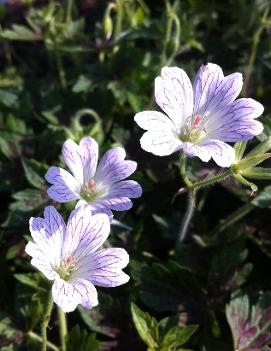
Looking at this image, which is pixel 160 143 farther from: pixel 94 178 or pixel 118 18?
pixel 118 18

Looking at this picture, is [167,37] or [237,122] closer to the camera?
[237,122]

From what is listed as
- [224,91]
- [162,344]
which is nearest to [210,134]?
[224,91]

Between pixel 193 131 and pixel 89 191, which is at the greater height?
pixel 193 131

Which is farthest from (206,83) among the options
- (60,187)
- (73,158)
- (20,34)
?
(20,34)

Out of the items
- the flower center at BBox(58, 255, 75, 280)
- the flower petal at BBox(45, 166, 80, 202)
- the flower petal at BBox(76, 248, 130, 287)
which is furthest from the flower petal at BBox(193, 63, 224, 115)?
the flower center at BBox(58, 255, 75, 280)

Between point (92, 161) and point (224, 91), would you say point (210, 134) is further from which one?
point (92, 161)

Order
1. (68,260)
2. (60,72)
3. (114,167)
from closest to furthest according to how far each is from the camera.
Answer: (68,260)
(114,167)
(60,72)
